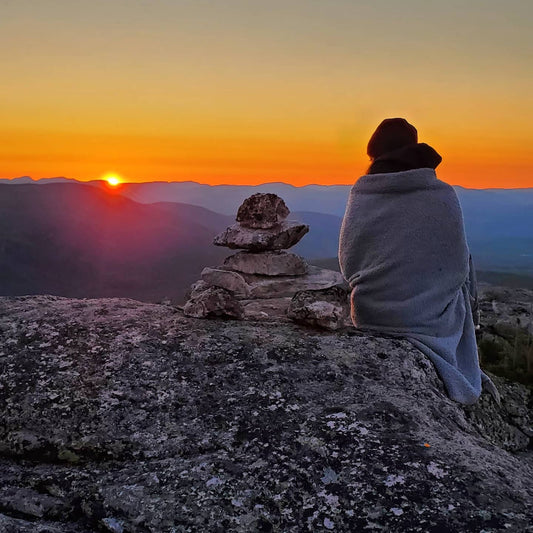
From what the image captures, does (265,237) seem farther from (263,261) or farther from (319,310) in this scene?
(319,310)

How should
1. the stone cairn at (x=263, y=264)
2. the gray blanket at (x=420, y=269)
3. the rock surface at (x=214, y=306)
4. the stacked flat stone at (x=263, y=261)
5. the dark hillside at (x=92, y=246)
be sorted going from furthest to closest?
the dark hillside at (x=92, y=246) < the stacked flat stone at (x=263, y=261) < the stone cairn at (x=263, y=264) < the rock surface at (x=214, y=306) < the gray blanket at (x=420, y=269)

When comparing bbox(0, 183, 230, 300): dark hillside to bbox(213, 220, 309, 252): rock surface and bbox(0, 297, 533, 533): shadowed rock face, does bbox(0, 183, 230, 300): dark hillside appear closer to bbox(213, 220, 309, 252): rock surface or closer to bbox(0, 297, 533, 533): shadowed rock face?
bbox(213, 220, 309, 252): rock surface

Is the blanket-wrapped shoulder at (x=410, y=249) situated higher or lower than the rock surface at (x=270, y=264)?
higher

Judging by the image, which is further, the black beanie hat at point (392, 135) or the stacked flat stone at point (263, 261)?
the stacked flat stone at point (263, 261)

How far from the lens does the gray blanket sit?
5.60 m

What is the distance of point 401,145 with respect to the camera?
235 inches

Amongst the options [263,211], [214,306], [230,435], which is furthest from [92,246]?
[230,435]

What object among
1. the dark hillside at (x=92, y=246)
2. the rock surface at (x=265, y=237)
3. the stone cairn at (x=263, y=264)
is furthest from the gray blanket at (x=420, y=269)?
the dark hillside at (x=92, y=246)

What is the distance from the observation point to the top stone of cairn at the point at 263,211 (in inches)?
356

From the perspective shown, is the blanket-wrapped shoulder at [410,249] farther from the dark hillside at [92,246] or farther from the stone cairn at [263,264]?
the dark hillside at [92,246]

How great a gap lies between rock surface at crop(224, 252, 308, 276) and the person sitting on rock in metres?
2.79

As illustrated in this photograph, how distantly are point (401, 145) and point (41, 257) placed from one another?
4881 inches

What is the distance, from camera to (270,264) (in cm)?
881

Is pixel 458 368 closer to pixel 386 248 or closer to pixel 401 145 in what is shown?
pixel 386 248
